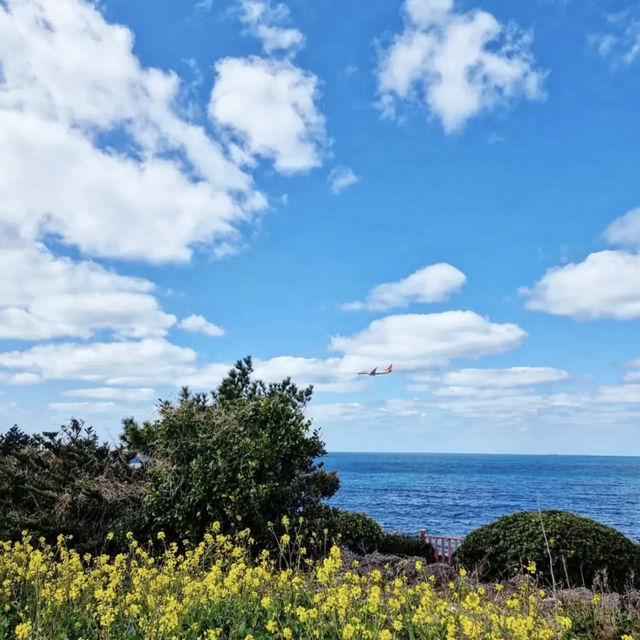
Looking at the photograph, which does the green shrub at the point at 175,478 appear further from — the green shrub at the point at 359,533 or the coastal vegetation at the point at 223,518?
the green shrub at the point at 359,533

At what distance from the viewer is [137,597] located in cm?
444

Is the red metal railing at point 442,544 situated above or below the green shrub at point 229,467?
below

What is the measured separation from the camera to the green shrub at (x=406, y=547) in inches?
500

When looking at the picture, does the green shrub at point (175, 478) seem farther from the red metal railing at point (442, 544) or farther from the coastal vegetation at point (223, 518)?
the red metal railing at point (442, 544)

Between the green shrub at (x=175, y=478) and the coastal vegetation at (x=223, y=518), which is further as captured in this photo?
the green shrub at (x=175, y=478)

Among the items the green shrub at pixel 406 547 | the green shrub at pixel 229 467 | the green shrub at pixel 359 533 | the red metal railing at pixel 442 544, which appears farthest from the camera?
the green shrub at pixel 406 547

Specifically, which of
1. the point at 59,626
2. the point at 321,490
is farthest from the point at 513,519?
the point at 59,626

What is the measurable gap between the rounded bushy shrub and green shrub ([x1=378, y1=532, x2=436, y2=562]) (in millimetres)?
3217

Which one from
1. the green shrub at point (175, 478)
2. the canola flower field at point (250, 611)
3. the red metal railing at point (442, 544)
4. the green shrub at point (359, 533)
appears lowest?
the red metal railing at point (442, 544)

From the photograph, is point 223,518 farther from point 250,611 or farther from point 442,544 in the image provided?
point 442,544

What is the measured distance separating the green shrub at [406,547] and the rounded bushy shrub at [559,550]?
3217mm

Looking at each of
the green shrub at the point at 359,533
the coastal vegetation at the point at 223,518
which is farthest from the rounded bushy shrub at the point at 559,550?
the green shrub at the point at 359,533

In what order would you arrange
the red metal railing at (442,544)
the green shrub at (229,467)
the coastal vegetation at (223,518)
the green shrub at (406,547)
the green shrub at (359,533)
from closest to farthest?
the coastal vegetation at (223,518) < the green shrub at (229,467) < the green shrub at (359,533) < the red metal railing at (442,544) < the green shrub at (406,547)

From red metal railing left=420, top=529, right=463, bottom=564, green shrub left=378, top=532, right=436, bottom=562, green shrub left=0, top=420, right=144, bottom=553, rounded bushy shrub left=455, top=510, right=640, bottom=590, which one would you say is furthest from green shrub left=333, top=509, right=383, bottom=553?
green shrub left=0, top=420, right=144, bottom=553
